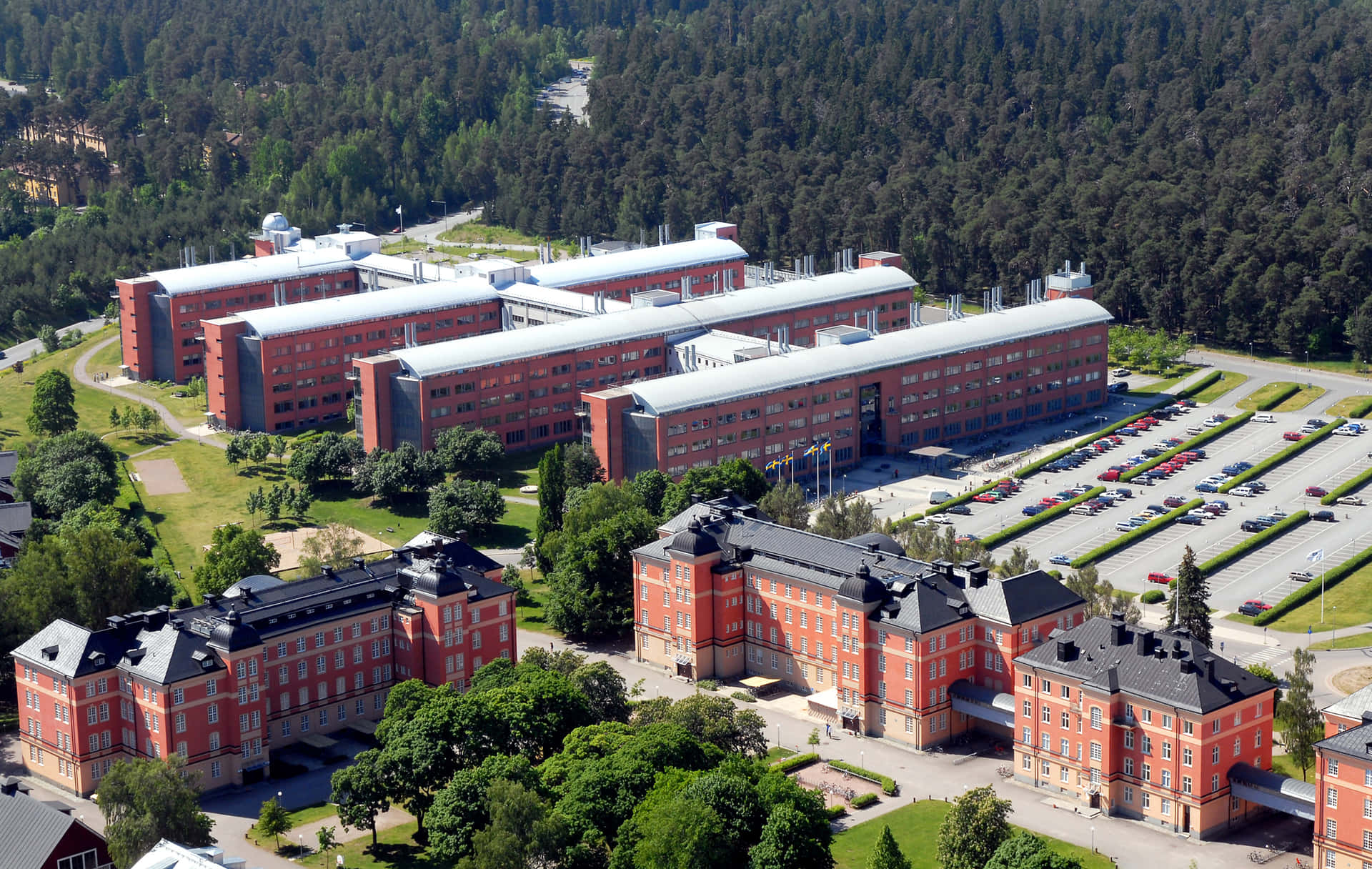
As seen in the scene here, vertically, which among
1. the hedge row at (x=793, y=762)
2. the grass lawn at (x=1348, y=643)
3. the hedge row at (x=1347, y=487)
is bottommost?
the hedge row at (x=793, y=762)

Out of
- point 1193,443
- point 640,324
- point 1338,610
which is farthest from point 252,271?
point 1338,610

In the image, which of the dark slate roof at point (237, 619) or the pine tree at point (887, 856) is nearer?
the pine tree at point (887, 856)

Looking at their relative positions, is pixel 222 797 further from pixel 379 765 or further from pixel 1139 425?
pixel 1139 425

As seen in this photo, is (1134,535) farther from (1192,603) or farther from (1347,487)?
(1192,603)

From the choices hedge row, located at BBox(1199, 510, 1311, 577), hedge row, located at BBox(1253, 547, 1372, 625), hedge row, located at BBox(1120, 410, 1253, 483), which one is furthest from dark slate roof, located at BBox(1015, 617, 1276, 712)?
hedge row, located at BBox(1120, 410, 1253, 483)

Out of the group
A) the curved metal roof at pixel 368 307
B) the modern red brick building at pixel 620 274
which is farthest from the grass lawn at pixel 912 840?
the modern red brick building at pixel 620 274

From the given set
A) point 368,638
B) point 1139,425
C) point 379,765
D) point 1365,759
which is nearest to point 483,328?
point 1139,425

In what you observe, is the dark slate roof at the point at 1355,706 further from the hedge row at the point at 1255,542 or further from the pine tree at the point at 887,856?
the hedge row at the point at 1255,542
